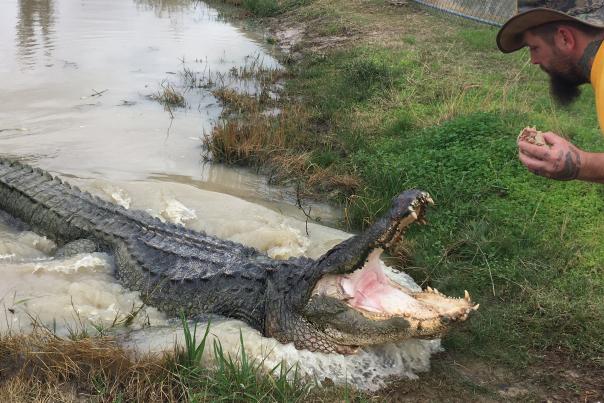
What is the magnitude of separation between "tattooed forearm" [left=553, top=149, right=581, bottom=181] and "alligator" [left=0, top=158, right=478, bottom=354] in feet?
2.24

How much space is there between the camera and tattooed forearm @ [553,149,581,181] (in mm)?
2773

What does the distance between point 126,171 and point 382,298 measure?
12.6 ft

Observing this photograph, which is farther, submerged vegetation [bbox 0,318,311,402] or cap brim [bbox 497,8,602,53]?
cap brim [bbox 497,8,602,53]

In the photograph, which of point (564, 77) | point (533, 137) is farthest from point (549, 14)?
point (533, 137)

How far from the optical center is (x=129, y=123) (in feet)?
24.4

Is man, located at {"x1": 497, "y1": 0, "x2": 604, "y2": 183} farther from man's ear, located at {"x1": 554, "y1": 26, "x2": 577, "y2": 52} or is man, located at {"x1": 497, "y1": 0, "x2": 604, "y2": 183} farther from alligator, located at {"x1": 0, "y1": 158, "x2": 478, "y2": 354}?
alligator, located at {"x1": 0, "y1": 158, "x2": 478, "y2": 354}

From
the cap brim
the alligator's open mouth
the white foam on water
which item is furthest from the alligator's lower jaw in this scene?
the cap brim

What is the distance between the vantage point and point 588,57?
2.99 metres

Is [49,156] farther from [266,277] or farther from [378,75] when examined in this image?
[378,75]

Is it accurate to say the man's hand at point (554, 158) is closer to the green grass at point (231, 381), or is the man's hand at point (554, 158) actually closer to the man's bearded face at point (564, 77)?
the man's bearded face at point (564, 77)

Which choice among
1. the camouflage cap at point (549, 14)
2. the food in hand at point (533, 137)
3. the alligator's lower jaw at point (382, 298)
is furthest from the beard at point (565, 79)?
the alligator's lower jaw at point (382, 298)

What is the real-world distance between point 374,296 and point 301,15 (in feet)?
44.8

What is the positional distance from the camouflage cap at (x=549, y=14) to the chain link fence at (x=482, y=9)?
8.65m

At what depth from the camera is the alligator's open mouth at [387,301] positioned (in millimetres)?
2932
